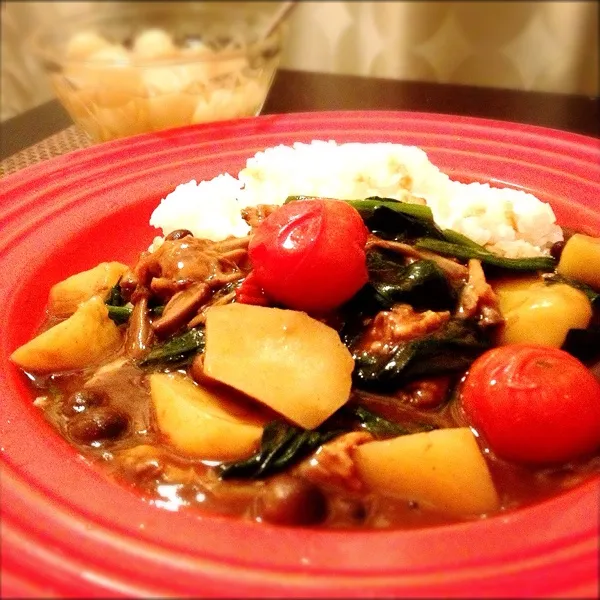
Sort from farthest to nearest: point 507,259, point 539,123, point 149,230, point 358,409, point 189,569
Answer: point 539,123, point 149,230, point 507,259, point 358,409, point 189,569

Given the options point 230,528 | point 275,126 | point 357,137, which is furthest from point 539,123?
point 230,528

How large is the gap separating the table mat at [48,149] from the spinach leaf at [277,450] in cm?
225

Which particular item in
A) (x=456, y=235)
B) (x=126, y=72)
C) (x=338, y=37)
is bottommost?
(x=338, y=37)

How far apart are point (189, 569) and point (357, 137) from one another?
2637mm

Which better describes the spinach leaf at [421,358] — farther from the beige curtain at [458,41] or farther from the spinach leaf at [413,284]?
the beige curtain at [458,41]

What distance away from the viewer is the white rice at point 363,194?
2.76 meters

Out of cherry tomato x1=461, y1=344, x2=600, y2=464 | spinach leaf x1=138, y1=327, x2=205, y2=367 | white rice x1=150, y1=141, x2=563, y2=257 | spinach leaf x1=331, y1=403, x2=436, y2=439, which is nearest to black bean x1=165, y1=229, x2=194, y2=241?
white rice x1=150, y1=141, x2=563, y2=257

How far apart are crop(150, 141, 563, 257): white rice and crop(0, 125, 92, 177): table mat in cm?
88

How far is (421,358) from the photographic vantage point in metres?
2.11

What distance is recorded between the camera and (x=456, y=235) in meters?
2.62

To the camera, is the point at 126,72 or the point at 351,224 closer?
the point at 351,224

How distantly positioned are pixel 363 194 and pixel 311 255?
3.40 ft

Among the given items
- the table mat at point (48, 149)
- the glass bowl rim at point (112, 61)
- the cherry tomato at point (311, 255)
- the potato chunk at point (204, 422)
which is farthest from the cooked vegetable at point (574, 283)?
the table mat at point (48, 149)

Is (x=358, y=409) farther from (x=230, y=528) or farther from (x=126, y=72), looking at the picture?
(x=126, y=72)
